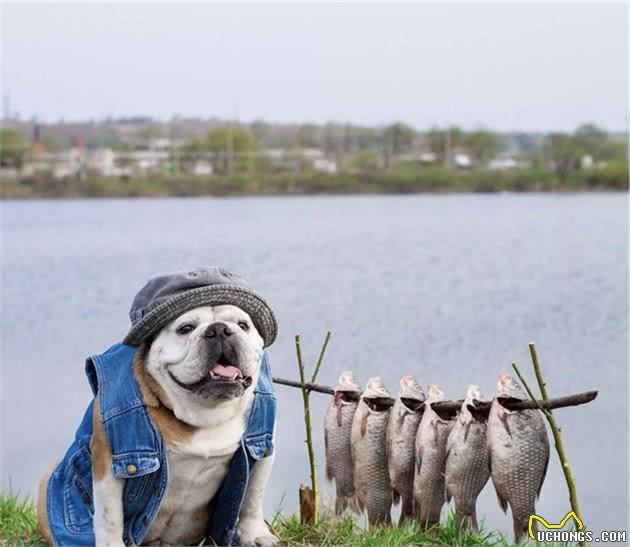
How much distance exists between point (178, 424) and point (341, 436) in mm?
1337

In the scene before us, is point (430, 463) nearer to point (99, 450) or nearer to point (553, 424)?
point (553, 424)

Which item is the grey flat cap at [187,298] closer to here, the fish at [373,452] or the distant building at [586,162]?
the fish at [373,452]

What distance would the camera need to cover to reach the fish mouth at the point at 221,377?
14.4ft

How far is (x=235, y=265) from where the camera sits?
2833 cm

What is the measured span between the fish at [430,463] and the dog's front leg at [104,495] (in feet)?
4.63

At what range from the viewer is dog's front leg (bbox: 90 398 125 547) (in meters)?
4.59

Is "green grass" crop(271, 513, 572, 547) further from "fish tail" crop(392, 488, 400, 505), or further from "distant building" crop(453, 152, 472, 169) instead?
"distant building" crop(453, 152, 472, 169)

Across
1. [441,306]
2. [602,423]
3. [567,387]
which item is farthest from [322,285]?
[602,423]

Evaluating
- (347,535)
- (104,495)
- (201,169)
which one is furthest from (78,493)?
(201,169)

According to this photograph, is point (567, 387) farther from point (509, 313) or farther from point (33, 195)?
point (33, 195)

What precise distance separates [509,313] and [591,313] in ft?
5.22

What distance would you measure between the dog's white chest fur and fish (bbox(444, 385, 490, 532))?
3.67 feet

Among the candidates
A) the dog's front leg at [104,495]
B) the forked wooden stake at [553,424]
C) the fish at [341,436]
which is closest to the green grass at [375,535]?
the forked wooden stake at [553,424]

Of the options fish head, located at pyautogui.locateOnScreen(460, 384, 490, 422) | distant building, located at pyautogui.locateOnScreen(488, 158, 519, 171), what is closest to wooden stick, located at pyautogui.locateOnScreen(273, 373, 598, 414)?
fish head, located at pyautogui.locateOnScreen(460, 384, 490, 422)
